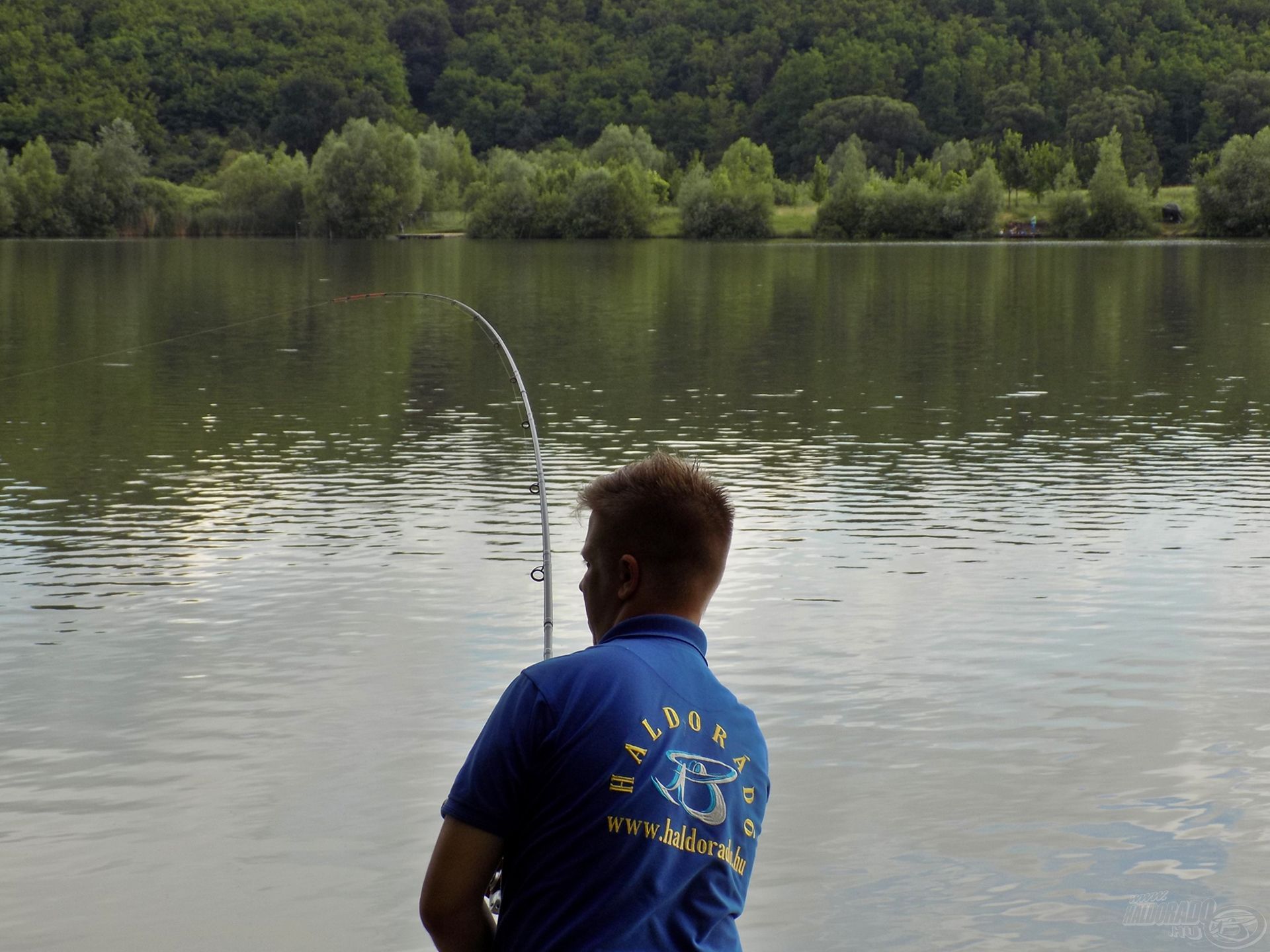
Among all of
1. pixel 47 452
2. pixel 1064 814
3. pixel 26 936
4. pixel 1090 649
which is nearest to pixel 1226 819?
pixel 1064 814

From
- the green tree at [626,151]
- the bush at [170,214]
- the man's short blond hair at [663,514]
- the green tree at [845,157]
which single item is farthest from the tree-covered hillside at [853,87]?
the man's short blond hair at [663,514]

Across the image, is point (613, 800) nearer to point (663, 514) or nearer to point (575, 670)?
point (575, 670)

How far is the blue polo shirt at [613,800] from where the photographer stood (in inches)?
102

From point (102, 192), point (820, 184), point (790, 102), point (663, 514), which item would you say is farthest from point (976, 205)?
point (663, 514)

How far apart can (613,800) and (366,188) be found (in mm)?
116012

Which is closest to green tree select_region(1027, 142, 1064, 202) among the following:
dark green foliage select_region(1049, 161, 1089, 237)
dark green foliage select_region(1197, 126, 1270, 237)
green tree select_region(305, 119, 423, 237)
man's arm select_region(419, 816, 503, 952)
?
dark green foliage select_region(1049, 161, 1089, 237)

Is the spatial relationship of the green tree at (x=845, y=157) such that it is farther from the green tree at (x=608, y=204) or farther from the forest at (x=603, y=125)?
the green tree at (x=608, y=204)

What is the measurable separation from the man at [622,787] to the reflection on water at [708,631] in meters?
3.53

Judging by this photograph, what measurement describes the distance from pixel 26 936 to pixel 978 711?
489cm

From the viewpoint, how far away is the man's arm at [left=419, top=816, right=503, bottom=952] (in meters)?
2.61

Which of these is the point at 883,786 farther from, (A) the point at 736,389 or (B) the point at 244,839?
(A) the point at 736,389

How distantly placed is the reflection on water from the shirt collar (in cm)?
357

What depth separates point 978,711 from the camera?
341 inches

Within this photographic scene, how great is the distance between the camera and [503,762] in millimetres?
2566
